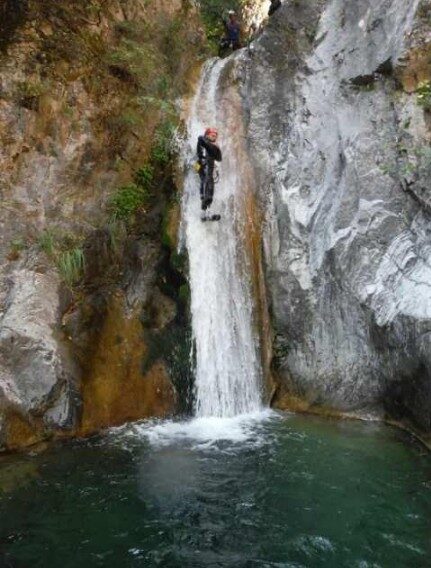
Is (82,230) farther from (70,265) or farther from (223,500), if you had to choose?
(223,500)

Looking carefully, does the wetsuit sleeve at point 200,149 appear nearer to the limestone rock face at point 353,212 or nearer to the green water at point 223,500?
the limestone rock face at point 353,212

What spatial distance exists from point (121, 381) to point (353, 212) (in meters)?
4.95

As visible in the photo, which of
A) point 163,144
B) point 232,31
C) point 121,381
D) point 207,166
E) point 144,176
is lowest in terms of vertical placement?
point 121,381

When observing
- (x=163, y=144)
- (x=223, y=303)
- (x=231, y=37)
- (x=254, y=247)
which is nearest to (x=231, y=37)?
(x=231, y=37)

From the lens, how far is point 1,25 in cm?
936

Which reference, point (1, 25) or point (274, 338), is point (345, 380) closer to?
point (274, 338)

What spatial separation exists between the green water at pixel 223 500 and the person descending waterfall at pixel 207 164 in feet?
14.6

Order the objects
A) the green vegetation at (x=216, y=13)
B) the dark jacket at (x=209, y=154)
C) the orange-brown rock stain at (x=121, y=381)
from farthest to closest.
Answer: the green vegetation at (x=216, y=13)
the dark jacket at (x=209, y=154)
the orange-brown rock stain at (x=121, y=381)

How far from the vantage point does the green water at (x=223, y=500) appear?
5258mm

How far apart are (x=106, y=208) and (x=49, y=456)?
4534mm

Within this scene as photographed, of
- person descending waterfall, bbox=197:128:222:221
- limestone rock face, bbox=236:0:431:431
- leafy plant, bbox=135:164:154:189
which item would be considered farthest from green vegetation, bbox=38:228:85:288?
limestone rock face, bbox=236:0:431:431

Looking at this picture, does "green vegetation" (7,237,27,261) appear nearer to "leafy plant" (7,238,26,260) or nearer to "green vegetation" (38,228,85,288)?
"leafy plant" (7,238,26,260)

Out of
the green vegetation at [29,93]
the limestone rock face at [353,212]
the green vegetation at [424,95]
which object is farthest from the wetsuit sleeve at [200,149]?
the green vegetation at [424,95]

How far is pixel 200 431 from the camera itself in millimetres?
8172
